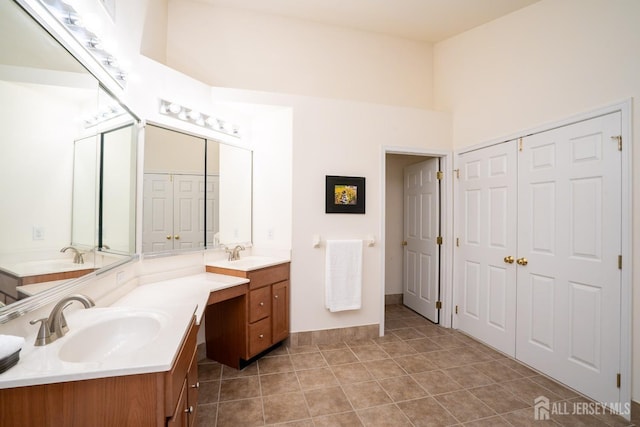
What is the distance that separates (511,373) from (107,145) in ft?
11.4

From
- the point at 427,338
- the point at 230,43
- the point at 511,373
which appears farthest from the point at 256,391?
the point at 230,43

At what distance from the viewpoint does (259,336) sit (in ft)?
7.51

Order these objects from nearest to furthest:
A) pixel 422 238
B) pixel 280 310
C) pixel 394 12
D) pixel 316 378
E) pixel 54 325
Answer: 1. pixel 54 325
2. pixel 316 378
3. pixel 280 310
4. pixel 394 12
5. pixel 422 238

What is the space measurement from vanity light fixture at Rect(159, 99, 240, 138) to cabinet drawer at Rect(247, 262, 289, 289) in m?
1.42

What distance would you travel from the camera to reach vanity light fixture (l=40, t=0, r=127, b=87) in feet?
3.67

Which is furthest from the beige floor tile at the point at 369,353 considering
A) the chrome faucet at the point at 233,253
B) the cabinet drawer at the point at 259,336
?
the chrome faucet at the point at 233,253

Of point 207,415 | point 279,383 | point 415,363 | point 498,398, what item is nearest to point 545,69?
point 498,398

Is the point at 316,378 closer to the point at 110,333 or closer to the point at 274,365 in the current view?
the point at 274,365

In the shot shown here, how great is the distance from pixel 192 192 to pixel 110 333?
52.6 inches

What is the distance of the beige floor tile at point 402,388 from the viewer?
1.90 meters

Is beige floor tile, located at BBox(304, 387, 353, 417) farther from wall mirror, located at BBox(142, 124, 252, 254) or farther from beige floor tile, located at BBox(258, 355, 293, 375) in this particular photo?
wall mirror, located at BBox(142, 124, 252, 254)

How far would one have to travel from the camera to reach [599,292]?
182 cm

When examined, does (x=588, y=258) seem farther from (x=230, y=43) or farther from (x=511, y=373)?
(x=230, y=43)

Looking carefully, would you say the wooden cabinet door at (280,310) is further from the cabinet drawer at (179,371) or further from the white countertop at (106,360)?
the cabinet drawer at (179,371)
